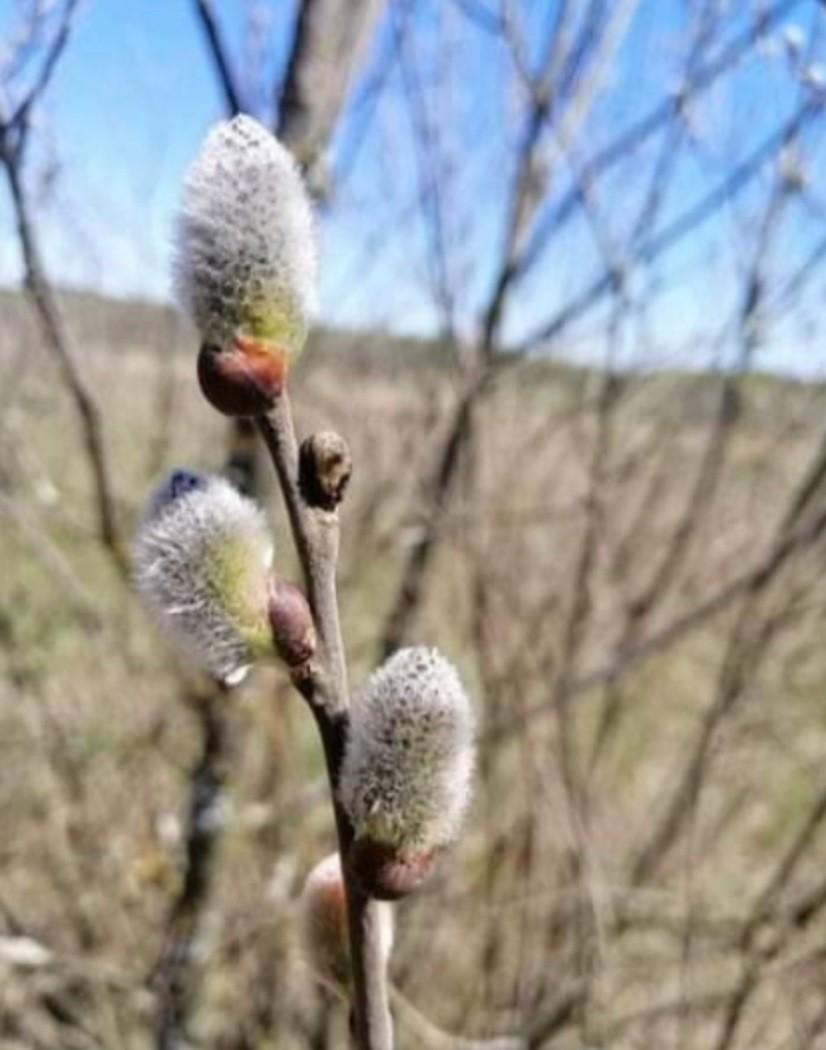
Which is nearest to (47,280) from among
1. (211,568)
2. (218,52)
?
(218,52)

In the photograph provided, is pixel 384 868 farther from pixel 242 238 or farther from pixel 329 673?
pixel 242 238

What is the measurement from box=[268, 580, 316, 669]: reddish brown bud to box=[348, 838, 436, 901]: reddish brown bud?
0.07 m

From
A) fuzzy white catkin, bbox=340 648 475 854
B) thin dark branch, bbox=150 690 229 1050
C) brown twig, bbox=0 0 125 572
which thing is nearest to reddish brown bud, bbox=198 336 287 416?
fuzzy white catkin, bbox=340 648 475 854

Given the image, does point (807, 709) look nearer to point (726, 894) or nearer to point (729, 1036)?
point (726, 894)

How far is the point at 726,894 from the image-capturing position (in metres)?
3.17

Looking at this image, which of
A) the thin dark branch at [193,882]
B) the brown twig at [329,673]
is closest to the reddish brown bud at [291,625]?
the brown twig at [329,673]

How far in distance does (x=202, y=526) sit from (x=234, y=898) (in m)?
1.95

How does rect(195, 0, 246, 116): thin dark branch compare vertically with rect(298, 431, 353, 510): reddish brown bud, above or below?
above

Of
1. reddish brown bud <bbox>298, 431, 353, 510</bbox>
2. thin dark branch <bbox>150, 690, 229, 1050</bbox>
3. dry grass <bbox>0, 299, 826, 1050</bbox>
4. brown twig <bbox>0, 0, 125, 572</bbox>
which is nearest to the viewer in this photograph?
reddish brown bud <bbox>298, 431, 353, 510</bbox>

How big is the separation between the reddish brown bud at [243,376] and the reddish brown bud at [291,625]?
0.08 m

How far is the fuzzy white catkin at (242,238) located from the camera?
0.62 m

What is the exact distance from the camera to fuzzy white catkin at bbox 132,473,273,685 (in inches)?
25.9

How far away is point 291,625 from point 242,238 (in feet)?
0.49

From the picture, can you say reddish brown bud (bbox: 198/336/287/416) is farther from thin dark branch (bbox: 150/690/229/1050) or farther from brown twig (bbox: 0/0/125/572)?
thin dark branch (bbox: 150/690/229/1050)
